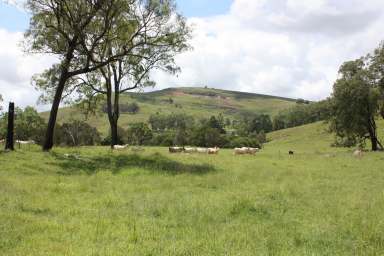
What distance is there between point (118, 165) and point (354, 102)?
4283cm

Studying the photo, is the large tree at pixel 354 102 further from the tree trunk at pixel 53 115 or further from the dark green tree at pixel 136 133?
the dark green tree at pixel 136 133

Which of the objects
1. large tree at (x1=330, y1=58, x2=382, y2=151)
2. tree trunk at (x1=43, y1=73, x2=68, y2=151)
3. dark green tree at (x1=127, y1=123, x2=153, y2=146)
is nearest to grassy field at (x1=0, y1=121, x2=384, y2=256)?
tree trunk at (x1=43, y1=73, x2=68, y2=151)

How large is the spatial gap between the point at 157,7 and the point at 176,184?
58.4 ft

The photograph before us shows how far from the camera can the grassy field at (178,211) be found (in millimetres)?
10633

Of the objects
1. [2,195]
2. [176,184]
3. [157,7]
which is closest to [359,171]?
[176,184]

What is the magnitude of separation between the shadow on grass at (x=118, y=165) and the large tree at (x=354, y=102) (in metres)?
38.2

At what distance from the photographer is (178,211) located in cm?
1483

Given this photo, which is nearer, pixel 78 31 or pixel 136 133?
pixel 78 31

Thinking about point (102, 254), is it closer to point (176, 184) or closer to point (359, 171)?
point (176, 184)

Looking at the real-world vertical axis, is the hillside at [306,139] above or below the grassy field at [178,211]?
above

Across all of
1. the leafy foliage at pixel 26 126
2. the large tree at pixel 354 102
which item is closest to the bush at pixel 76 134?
the leafy foliage at pixel 26 126

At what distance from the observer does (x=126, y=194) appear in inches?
710

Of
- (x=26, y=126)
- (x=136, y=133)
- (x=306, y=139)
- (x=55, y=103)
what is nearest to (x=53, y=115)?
(x=55, y=103)

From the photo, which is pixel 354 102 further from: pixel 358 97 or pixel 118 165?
pixel 118 165
